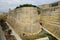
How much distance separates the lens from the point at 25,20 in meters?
6.07

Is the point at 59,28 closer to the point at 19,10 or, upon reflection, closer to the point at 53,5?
the point at 53,5

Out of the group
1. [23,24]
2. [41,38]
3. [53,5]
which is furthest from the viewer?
[53,5]

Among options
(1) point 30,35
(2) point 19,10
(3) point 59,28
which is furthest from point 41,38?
(2) point 19,10

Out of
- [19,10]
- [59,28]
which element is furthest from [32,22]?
[59,28]

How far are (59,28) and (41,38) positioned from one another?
80 cm

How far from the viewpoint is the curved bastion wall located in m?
6.00

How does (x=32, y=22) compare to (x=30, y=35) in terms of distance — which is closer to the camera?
(x=30, y=35)

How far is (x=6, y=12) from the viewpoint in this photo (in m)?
6.31

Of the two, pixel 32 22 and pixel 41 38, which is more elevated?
pixel 32 22

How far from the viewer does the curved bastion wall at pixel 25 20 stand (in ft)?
19.7

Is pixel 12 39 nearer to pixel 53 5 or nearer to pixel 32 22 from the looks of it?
pixel 32 22

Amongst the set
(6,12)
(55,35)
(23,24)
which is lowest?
(55,35)

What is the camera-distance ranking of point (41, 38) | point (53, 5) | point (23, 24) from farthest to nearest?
1. point (53, 5)
2. point (23, 24)
3. point (41, 38)

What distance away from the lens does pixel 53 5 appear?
659 centimetres
